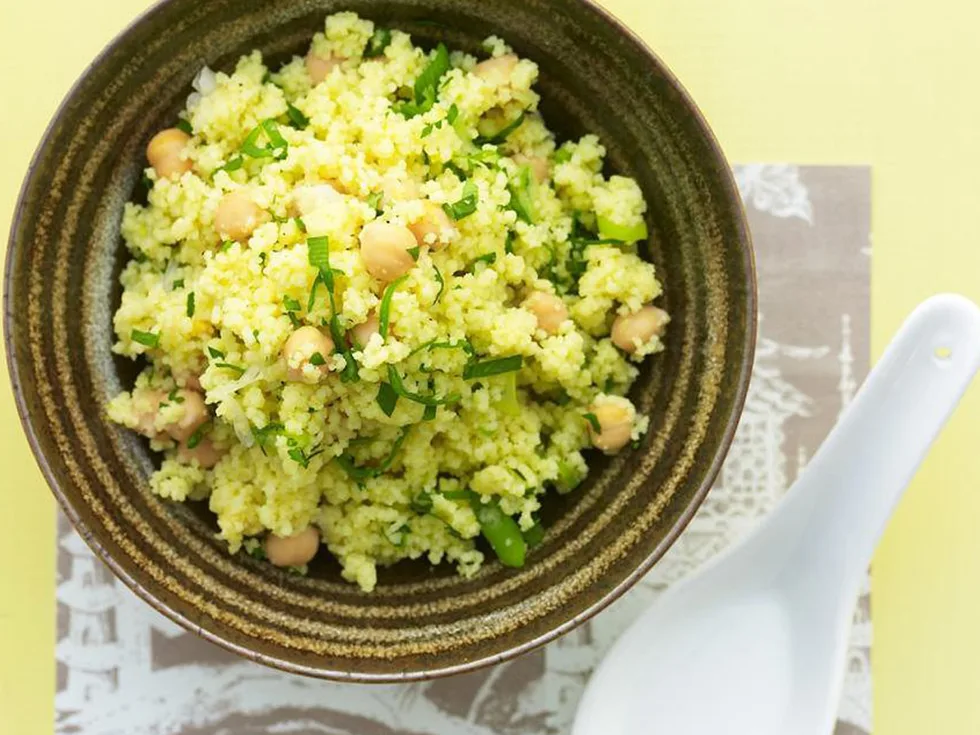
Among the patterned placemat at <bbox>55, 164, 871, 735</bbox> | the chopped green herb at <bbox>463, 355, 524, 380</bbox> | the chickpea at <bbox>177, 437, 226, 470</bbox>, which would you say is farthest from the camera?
the patterned placemat at <bbox>55, 164, 871, 735</bbox>

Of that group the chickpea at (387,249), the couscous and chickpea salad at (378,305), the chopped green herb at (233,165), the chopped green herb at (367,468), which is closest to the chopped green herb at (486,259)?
the couscous and chickpea salad at (378,305)

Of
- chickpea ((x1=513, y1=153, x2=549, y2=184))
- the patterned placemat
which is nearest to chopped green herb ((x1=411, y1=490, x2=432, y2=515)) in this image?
the patterned placemat

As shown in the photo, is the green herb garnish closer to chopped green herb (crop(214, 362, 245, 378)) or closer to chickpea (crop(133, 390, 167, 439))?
chopped green herb (crop(214, 362, 245, 378))

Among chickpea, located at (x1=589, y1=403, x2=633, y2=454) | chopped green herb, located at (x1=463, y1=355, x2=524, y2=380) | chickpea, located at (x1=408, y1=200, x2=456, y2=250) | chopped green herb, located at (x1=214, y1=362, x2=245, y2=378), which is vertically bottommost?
chickpea, located at (x1=589, y1=403, x2=633, y2=454)

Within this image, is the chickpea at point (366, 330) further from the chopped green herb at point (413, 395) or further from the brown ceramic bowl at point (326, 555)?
the brown ceramic bowl at point (326, 555)

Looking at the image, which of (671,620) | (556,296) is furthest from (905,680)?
(556,296)

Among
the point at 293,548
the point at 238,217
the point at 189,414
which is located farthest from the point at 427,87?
the point at 293,548

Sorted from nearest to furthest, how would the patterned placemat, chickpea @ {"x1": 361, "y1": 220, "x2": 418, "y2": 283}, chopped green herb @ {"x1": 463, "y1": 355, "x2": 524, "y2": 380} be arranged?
chickpea @ {"x1": 361, "y1": 220, "x2": 418, "y2": 283}, chopped green herb @ {"x1": 463, "y1": 355, "x2": 524, "y2": 380}, the patterned placemat
